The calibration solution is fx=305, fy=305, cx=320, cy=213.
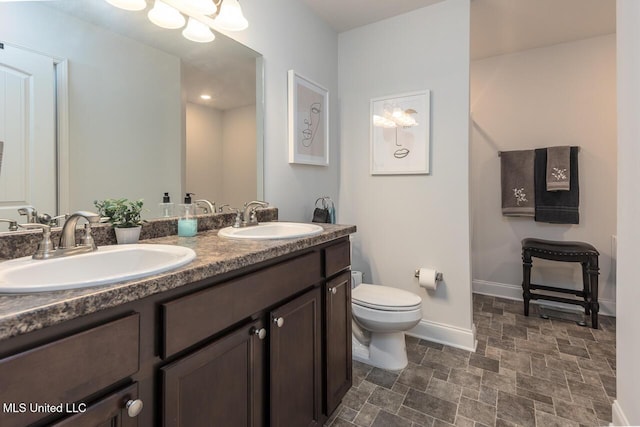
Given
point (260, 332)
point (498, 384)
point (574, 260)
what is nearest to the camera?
point (260, 332)

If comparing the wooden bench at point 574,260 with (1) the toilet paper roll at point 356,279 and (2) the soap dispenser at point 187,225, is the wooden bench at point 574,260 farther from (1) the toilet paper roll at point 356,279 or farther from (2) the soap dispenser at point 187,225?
(2) the soap dispenser at point 187,225

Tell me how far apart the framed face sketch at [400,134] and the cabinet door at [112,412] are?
2130 millimetres

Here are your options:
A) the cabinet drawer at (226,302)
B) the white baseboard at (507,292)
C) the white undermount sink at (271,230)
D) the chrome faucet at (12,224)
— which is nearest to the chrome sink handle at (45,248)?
the chrome faucet at (12,224)

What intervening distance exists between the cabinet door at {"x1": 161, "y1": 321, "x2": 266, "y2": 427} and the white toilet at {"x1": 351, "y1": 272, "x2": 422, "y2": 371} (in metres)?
0.97

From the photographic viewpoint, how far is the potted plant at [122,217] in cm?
112

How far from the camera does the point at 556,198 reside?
9.19ft

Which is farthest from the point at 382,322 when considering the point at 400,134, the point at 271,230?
the point at 400,134

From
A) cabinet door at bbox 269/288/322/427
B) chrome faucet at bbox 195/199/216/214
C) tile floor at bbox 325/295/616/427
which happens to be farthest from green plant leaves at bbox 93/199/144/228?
tile floor at bbox 325/295/616/427

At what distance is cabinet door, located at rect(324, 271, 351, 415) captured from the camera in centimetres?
139

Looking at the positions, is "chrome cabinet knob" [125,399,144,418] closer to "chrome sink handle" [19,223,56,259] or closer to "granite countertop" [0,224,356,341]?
"granite countertop" [0,224,356,341]

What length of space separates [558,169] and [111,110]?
3.35 metres

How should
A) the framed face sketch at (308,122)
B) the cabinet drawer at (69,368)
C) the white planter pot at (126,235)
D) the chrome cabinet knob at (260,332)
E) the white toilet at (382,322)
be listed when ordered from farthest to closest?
the framed face sketch at (308,122) → the white toilet at (382,322) → the white planter pot at (126,235) → the chrome cabinet knob at (260,332) → the cabinet drawer at (69,368)

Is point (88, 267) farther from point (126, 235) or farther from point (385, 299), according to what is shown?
point (385, 299)

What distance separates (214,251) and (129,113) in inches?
28.1
